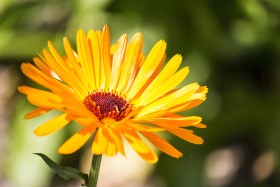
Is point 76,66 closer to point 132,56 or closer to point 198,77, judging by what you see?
point 132,56

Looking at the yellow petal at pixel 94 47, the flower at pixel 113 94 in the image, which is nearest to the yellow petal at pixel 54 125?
the flower at pixel 113 94

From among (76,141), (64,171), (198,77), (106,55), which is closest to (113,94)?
(106,55)

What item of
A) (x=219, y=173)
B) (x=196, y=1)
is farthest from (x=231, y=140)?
(x=196, y=1)

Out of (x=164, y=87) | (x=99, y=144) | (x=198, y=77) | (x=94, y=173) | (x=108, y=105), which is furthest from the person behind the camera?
(x=198, y=77)

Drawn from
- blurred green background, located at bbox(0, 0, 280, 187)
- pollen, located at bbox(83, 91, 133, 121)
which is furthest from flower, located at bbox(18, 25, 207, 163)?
blurred green background, located at bbox(0, 0, 280, 187)

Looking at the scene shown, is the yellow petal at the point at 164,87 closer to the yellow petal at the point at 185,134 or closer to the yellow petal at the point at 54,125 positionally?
the yellow petal at the point at 185,134

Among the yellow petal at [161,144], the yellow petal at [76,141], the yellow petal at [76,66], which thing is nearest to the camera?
the yellow petal at [76,141]
